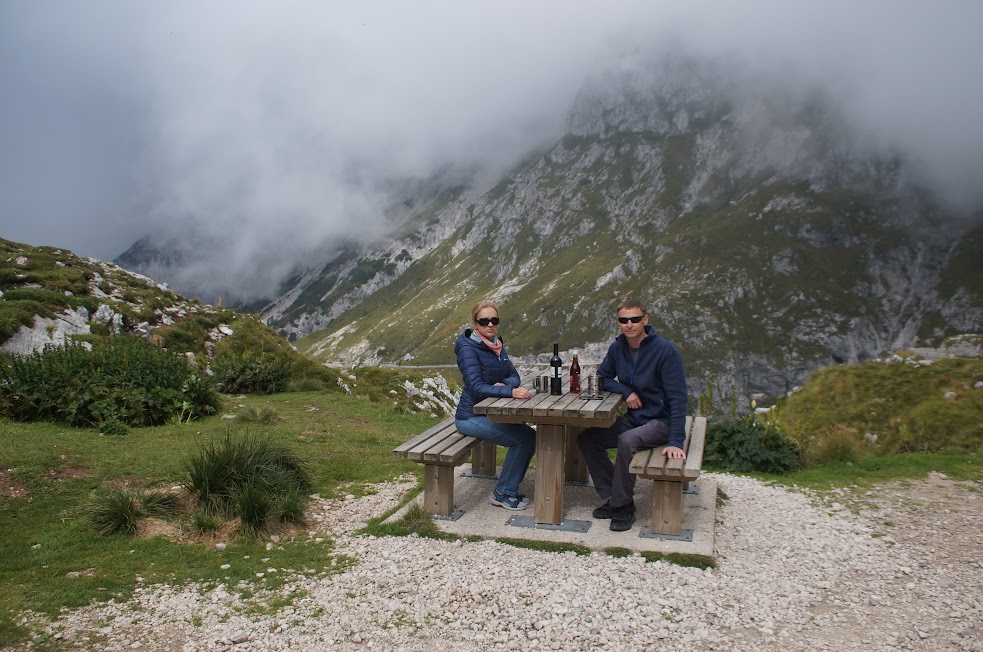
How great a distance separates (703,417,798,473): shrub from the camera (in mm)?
11812

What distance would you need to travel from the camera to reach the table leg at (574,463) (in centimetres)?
1061

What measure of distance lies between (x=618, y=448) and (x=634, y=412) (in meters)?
0.60

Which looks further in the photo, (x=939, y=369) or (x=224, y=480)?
(x=939, y=369)

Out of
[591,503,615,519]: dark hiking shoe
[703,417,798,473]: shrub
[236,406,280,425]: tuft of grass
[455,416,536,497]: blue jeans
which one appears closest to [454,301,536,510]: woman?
[455,416,536,497]: blue jeans

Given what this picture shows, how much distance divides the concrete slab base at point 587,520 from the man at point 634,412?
305 millimetres

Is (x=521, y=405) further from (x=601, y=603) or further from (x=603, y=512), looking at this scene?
(x=601, y=603)

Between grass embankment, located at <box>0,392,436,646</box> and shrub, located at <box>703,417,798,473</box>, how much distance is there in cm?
591

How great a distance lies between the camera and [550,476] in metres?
8.55

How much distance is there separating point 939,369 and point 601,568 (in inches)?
618

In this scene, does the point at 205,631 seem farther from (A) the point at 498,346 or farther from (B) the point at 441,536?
(A) the point at 498,346

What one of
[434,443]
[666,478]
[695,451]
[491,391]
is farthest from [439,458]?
[695,451]

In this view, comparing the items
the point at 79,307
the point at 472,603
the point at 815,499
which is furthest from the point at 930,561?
the point at 79,307

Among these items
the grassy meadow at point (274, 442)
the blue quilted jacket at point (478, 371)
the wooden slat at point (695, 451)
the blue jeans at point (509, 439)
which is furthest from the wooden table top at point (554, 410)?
the grassy meadow at point (274, 442)

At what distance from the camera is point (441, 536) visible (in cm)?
827
